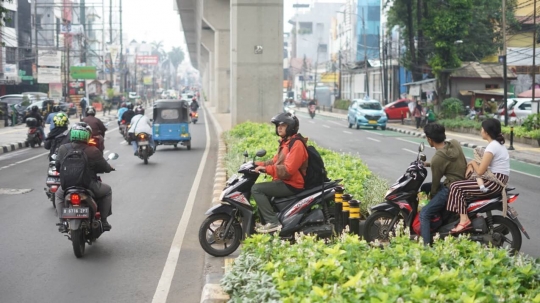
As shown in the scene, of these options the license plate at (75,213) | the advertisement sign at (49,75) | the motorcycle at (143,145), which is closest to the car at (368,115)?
the advertisement sign at (49,75)

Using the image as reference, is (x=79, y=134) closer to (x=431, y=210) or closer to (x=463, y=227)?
(x=431, y=210)

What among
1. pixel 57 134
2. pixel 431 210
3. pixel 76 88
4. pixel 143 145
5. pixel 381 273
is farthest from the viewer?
pixel 76 88

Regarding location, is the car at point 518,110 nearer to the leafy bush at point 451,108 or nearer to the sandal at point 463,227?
the leafy bush at point 451,108

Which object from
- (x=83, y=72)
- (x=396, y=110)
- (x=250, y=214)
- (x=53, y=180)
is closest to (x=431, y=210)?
(x=250, y=214)

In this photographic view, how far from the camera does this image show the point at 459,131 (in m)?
41.9

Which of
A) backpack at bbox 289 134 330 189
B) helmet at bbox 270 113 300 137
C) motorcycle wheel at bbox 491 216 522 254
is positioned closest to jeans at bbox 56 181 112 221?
helmet at bbox 270 113 300 137

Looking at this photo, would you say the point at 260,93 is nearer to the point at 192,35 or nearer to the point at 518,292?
the point at 518,292

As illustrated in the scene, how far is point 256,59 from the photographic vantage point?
31234 mm

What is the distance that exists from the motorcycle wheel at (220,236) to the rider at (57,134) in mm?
4989

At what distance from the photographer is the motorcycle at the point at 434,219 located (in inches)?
351

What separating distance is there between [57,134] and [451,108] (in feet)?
117

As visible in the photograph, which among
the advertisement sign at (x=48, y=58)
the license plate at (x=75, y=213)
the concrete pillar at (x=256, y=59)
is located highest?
the advertisement sign at (x=48, y=58)

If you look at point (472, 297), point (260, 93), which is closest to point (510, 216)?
point (472, 297)

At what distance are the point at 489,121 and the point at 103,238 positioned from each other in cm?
527
